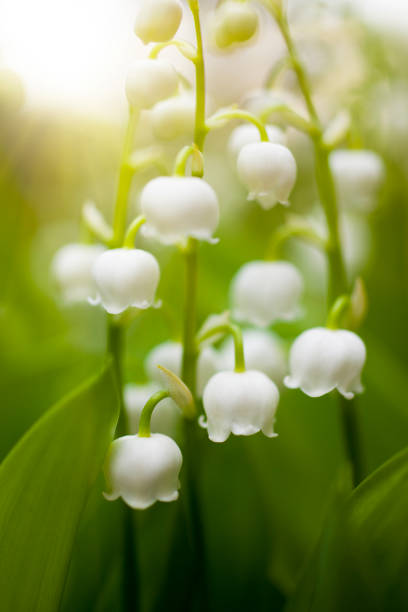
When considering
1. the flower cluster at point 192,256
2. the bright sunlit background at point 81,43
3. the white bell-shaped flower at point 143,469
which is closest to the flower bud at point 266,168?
the flower cluster at point 192,256

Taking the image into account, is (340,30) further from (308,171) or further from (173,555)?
(173,555)

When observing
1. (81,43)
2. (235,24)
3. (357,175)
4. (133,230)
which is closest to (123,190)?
(133,230)

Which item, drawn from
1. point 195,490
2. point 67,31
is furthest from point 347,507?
point 67,31

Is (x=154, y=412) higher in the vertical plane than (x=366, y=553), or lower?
higher

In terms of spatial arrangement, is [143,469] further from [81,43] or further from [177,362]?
[81,43]

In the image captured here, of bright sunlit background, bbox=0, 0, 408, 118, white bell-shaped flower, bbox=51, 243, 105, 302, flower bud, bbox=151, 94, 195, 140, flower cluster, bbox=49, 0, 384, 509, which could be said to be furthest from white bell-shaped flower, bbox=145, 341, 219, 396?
bright sunlit background, bbox=0, 0, 408, 118

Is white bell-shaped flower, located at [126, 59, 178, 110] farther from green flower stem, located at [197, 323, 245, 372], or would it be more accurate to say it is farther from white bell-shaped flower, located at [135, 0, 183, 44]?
green flower stem, located at [197, 323, 245, 372]
